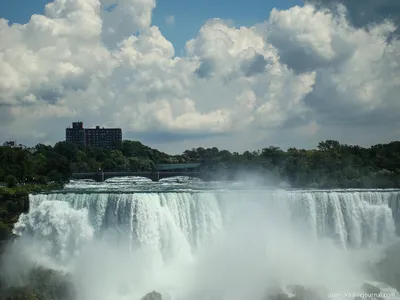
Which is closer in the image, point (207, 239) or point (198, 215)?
point (207, 239)

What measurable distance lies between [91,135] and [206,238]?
12677 cm

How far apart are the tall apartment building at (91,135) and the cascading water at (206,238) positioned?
119 meters

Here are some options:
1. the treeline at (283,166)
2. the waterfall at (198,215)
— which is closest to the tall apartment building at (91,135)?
the treeline at (283,166)

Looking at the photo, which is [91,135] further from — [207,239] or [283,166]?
[207,239]

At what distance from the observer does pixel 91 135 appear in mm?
152250

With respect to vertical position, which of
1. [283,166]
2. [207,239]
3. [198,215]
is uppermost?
[283,166]

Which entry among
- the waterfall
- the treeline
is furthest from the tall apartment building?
the waterfall

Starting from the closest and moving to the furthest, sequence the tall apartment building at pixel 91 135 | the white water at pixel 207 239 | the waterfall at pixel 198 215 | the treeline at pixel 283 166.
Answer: the white water at pixel 207 239 < the waterfall at pixel 198 215 < the treeline at pixel 283 166 < the tall apartment building at pixel 91 135

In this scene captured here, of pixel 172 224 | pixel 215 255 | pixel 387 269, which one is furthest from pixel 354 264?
pixel 172 224

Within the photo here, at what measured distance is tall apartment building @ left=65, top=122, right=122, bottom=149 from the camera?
489 feet

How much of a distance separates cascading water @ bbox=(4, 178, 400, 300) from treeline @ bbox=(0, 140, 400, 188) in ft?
42.8

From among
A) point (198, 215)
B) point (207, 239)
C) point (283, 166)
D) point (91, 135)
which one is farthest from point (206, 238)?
point (91, 135)

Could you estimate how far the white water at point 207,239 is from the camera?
1048 inches

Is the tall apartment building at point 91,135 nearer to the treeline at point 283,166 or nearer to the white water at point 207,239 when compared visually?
the treeline at point 283,166
